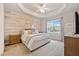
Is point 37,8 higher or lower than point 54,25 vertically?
higher

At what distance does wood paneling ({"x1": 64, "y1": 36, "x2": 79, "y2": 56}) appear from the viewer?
1786mm

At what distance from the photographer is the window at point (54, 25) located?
76.2 inches

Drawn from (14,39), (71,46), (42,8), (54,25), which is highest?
(42,8)

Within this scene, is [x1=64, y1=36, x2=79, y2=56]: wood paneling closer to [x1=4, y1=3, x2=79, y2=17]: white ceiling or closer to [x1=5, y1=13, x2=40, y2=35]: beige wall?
[x1=4, y1=3, x2=79, y2=17]: white ceiling

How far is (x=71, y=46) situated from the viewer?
1961 mm

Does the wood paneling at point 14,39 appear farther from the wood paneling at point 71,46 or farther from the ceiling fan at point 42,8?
the wood paneling at point 71,46

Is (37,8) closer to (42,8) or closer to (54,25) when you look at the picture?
(42,8)

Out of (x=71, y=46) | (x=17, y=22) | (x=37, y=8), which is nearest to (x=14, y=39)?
(x=17, y=22)

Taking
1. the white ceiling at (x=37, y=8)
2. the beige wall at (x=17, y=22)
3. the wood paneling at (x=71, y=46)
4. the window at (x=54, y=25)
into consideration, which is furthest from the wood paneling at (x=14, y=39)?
the wood paneling at (x=71, y=46)

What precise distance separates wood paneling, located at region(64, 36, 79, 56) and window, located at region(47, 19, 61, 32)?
0.29 meters

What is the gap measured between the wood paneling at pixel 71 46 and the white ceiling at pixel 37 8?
65cm

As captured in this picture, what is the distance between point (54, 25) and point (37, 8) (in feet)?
1.83

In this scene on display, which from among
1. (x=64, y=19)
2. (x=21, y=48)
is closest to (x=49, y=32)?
(x=64, y=19)

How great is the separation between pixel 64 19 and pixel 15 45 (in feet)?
4.19
